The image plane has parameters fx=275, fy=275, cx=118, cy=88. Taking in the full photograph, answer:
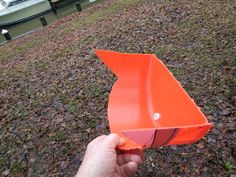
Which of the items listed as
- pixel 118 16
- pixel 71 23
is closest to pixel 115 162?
pixel 118 16

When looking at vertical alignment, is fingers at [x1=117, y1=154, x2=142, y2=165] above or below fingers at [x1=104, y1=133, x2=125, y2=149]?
below

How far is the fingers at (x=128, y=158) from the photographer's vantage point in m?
1.86

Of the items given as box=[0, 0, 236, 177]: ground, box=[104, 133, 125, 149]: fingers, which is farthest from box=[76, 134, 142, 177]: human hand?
box=[0, 0, 236, 177]: ground

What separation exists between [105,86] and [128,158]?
115 inches

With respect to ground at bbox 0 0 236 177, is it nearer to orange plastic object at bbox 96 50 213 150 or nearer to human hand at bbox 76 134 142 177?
orange plastic object at bbox 96 50 213 150

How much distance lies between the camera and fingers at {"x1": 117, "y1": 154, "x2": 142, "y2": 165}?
186 cm

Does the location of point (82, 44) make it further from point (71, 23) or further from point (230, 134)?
point (230, 134)

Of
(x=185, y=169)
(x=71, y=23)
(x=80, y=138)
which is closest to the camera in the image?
(x=185, y=169)

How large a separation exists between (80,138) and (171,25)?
3.55m

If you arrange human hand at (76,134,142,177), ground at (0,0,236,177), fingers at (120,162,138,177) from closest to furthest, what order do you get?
human hand at (76,134,142,177)
fingers at (120,162,138,177)
ground at (0,0,236,177)

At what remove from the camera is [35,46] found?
8.31 m

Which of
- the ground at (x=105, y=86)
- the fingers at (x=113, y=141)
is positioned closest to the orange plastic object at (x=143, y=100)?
the fingers at (x=113, y=141)

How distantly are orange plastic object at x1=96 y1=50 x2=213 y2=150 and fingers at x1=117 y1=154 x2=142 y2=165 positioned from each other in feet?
0.41

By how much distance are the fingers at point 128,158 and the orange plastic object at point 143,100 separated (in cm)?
12
